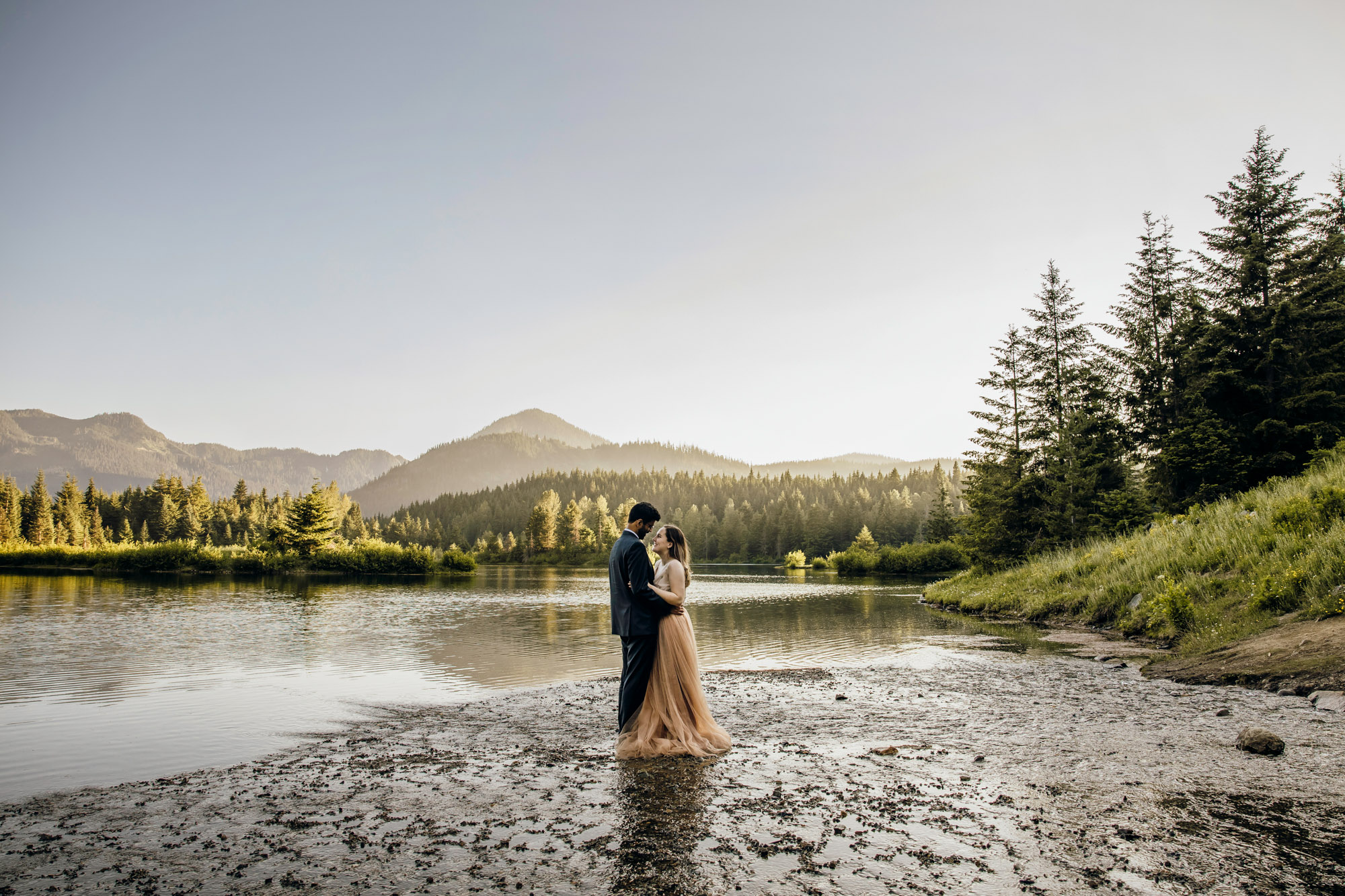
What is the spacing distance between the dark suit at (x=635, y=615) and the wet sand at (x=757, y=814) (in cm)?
84

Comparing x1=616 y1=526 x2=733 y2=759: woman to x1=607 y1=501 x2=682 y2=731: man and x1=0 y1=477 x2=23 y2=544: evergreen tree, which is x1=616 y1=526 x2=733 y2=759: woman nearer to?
x1=607 y1=501 x2=682 y2=731: man

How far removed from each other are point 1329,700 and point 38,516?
5355 inches

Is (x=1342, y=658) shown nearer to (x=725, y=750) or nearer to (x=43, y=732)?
(x=725, y=750)

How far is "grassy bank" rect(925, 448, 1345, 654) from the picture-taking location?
13.7 metres

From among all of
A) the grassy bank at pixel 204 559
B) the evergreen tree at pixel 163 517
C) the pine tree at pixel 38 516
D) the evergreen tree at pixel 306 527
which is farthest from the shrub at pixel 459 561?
the evergreen tree at pixel 163 517

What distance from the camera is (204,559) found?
→ 6900 cm

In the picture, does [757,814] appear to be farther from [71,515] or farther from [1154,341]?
[71,515]

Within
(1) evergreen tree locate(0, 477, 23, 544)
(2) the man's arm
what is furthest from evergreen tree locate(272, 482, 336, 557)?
(2) the man's arm

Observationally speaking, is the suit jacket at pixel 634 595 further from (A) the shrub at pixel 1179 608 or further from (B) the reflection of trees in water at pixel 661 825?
(A) the shrub at pixel 1179 608

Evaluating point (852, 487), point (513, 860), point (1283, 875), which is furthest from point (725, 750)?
point (852, 487)

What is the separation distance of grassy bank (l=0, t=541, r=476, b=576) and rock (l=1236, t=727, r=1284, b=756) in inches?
2997

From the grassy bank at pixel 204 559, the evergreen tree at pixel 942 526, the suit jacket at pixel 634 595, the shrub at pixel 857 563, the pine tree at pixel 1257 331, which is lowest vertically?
the shrub at pixel 857 563

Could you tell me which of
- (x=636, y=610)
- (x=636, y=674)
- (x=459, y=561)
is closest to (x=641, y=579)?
(x=636, y=610)

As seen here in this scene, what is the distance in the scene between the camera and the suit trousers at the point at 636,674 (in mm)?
9031
